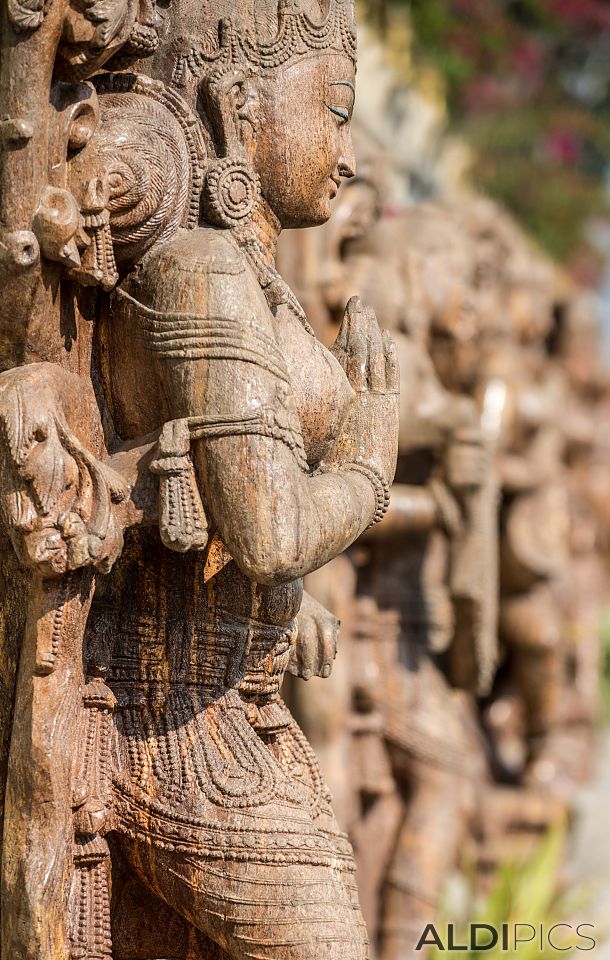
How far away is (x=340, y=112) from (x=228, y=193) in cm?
28

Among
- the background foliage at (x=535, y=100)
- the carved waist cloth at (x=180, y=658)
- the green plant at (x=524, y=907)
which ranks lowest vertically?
the green plant at (x=524, y=907)

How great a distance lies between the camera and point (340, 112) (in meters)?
2.83

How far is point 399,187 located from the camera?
966 centimetres

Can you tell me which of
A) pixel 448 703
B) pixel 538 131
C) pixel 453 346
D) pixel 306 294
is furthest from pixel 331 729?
pixel 538 131

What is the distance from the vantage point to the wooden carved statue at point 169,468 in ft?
8.24

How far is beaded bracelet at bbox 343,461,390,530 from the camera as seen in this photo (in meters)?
2.86

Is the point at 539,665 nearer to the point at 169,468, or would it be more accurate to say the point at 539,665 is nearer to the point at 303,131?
the point at 303,131

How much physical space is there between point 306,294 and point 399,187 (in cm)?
474

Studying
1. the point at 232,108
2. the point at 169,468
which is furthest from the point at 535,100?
the point at 169,468

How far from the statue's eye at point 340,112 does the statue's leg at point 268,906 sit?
1306 mm

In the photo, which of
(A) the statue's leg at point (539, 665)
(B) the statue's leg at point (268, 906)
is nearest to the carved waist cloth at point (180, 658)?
(B) the statue's leg at point (268, 906)

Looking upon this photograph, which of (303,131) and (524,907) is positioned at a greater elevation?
(303,131)

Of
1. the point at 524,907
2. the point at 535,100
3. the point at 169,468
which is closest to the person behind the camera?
the point at 169,468

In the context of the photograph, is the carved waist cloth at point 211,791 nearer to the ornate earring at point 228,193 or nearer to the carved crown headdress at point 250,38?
the ornate earring at point 228,193
